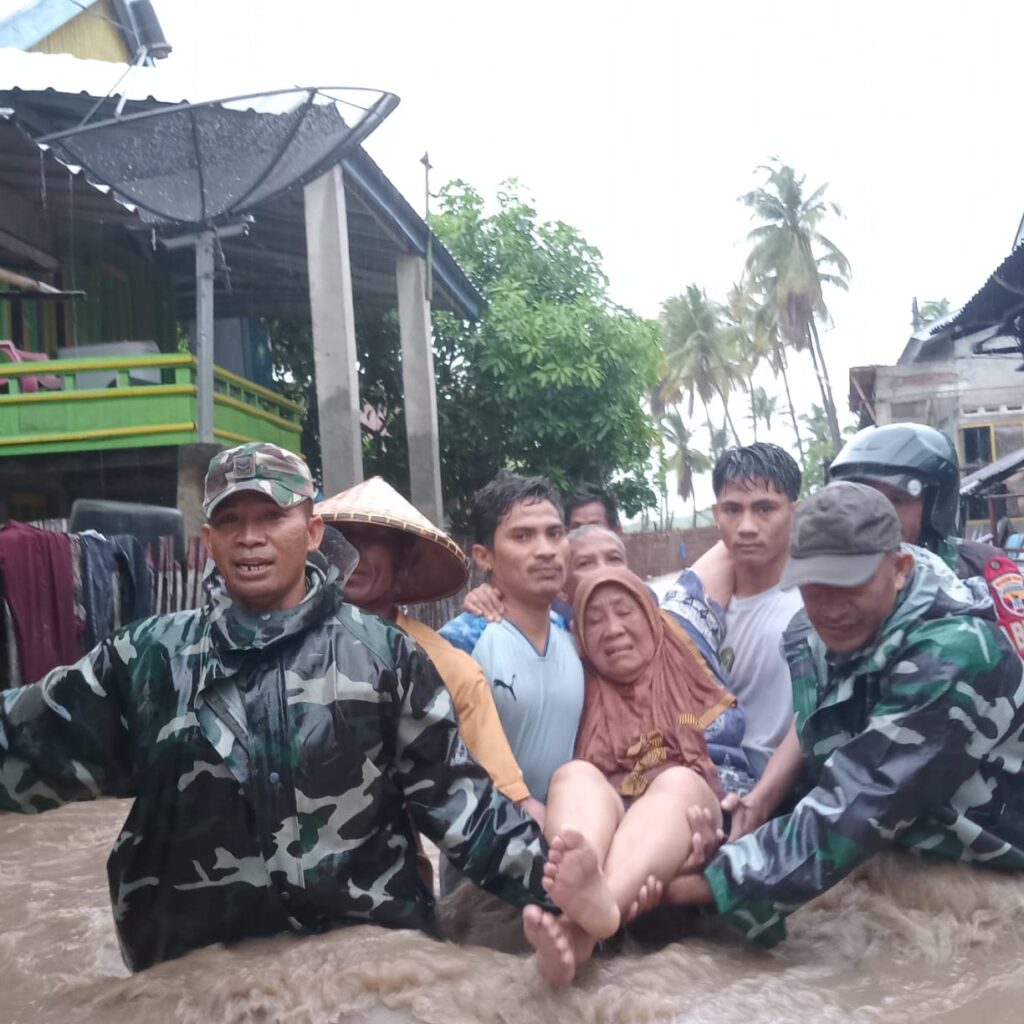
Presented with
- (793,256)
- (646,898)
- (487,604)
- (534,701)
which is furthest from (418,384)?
(793,256)

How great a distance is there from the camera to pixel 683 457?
53.8 metres

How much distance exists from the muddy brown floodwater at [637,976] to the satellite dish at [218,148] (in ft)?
22.0

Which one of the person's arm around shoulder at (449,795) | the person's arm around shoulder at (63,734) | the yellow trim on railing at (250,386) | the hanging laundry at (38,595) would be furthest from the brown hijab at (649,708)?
the yellow trim on railing at (250,386)

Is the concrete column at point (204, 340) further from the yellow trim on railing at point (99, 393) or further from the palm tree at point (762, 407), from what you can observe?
the palm tree at point (762, 407)

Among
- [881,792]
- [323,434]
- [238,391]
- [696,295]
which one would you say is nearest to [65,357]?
[238,391]

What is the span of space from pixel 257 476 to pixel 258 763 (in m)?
0.64

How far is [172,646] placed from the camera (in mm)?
2766

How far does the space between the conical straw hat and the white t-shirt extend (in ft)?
2.92

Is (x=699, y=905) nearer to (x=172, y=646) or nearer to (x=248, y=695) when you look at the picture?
(x=248, y=695)

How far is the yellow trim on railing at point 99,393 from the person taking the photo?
978 cm

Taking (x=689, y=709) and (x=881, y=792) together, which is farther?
(x=689, y=709)

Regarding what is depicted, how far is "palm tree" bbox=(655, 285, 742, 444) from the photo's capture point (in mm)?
45406

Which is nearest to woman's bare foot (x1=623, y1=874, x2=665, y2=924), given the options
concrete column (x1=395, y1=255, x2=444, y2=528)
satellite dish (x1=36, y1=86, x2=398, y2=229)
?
satellite dish (x1=36, y1=86, x2=398, y2=229)

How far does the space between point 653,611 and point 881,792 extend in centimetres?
89
